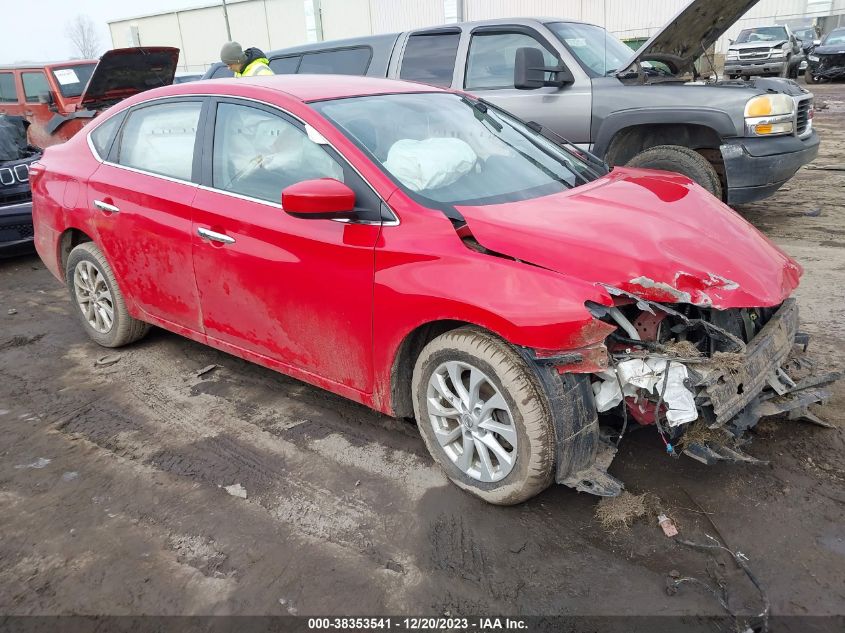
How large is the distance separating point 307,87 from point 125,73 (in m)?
6.63

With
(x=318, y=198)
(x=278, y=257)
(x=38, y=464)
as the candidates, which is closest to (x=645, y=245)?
(x=318, y=198)

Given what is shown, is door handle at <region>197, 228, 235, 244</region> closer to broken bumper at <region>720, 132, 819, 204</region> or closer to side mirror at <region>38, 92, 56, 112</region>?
broken bumper at <region>720, 132, 819, 204</region>

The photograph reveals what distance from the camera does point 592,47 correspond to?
6.65 metres

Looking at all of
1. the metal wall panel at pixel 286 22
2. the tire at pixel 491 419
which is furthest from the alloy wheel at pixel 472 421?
the metal wall panel at pixel 286 22

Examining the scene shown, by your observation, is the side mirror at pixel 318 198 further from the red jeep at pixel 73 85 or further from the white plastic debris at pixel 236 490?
the red jeep at pixel 73 85

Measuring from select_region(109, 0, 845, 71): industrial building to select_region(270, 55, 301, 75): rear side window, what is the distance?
74.3 feet

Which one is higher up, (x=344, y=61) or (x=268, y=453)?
(x=344, y=61)

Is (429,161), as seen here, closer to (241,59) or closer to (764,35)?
(241,59)

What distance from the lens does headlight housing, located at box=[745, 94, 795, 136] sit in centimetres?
575

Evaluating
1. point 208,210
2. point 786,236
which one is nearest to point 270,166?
point 208,210

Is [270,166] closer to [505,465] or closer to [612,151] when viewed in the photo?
[505,465]

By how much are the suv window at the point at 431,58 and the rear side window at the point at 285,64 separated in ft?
4.73

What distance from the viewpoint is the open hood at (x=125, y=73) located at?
28.8 ft

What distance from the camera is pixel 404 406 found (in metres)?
3.21
